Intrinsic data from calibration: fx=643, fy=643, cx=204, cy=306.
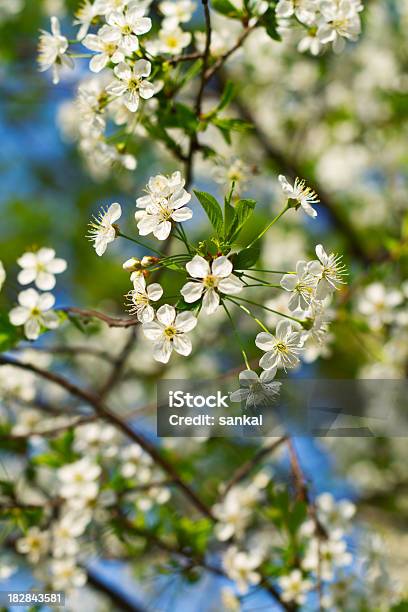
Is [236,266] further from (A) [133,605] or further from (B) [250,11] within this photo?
(A) [133,605]

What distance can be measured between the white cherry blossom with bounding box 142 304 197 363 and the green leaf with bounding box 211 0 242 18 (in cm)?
87

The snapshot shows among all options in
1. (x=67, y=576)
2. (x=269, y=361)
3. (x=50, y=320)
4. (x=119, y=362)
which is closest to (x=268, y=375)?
(x=269, y=361)

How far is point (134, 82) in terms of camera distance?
1.35m

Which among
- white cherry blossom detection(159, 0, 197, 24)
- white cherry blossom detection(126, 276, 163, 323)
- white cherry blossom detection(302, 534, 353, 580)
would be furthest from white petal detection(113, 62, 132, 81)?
white cherry blossom detection(302, 534, 353, 580)

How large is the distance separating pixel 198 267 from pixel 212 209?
157 mm

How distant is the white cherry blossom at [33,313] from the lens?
1.55 meters

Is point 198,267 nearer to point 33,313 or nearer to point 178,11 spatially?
point 33,313

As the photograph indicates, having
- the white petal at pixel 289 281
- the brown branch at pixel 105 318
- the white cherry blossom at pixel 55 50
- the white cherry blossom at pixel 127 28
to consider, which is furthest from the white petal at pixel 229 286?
the white cherry blossom at pixel 55 50

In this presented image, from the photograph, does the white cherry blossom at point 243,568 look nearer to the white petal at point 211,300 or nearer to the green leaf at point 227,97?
the white petal at point 211,300

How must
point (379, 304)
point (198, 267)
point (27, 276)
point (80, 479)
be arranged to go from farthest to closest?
point (379, 304) < point (80, 479) < point (27, 276) < point (198, 267)

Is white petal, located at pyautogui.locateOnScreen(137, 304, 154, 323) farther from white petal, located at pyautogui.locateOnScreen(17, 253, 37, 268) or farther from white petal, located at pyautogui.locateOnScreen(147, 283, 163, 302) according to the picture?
white petal, located at pyautogui.locateOnScreen(17, 253, 37, 268)

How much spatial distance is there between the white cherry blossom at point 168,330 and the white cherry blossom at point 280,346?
5.4 inches

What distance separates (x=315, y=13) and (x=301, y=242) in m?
3.00

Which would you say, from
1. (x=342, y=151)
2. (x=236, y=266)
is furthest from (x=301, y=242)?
(x=236, y=266)
